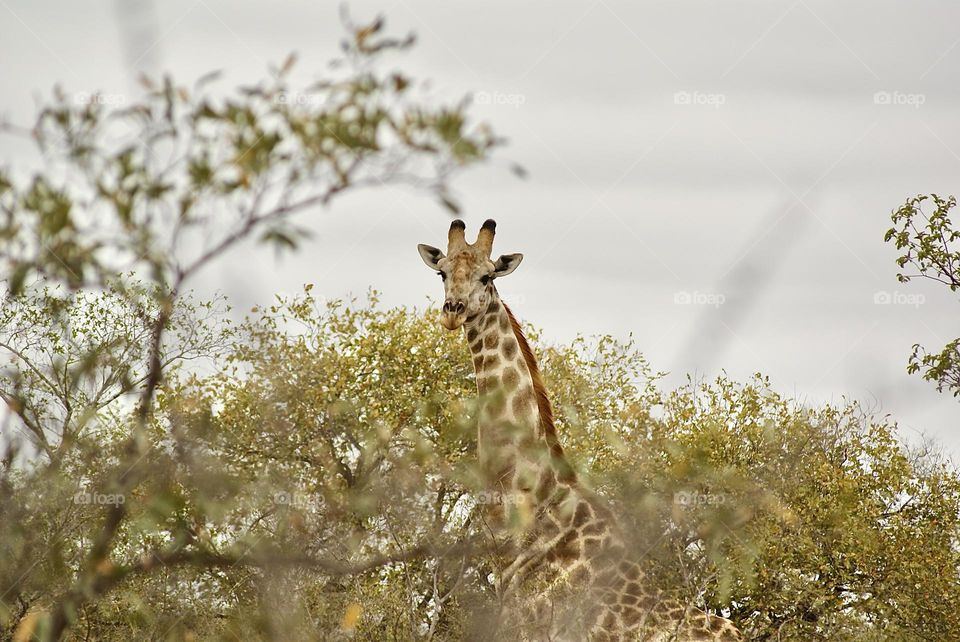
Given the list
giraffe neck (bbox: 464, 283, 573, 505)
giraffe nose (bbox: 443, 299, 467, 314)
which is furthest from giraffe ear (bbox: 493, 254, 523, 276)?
giraffe nose (bbox: 443, 299, 467, 314)

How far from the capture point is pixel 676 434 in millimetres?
25969

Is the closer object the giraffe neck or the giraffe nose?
the giraffe neck

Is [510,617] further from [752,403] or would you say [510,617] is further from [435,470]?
[752,403]

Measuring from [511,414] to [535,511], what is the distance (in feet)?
4.40

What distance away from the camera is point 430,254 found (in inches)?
561

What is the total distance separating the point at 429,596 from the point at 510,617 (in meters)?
9.72

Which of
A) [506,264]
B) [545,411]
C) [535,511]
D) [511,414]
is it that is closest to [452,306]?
[506,264]

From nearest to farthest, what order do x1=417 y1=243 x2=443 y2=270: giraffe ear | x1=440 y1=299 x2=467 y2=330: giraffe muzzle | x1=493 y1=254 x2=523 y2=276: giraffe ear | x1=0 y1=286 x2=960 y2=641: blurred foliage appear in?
x1=0 y1=286 x2=960 y2=641: blurred foliage
x1=440 y1=299 x2=467 y2=330: giraffe muzzle
x1=493 y1=254 x2=523 y2=276: giraffe ear
x1=417 y1=243 x2=443 y2=270: giraffe ear

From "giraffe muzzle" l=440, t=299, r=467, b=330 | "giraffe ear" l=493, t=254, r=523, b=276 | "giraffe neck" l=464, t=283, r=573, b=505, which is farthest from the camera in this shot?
"giraffe ear" l=493, t=254, r=523, b=276

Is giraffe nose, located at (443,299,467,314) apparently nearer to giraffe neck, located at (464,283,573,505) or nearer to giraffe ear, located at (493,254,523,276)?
giraffe neck, located at (464,283,573,505)

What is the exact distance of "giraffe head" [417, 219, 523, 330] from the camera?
43.0 ft

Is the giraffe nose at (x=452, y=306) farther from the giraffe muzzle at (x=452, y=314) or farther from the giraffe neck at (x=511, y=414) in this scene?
the giraffe neck at (x=511, y=414)

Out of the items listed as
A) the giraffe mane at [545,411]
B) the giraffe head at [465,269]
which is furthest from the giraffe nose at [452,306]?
the giraffe mane at [545,411]

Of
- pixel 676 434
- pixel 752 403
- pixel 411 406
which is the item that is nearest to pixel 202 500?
pixel 411 406
